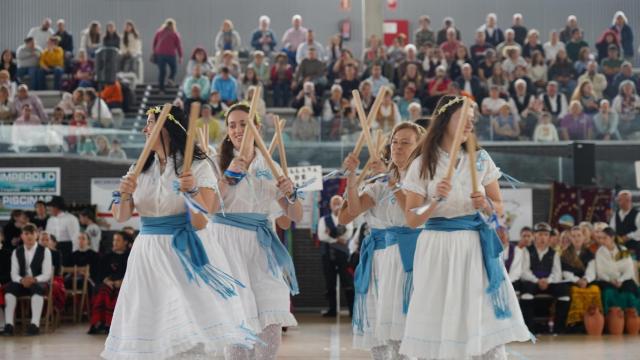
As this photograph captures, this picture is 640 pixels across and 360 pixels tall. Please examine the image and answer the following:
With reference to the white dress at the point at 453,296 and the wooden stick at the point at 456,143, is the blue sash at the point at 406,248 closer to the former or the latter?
the white dress at the point at 453,296

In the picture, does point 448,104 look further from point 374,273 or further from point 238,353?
point 238,353

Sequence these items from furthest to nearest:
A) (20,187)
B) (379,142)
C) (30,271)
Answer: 1. (20,187)
2. (30,271)
3. (379,142)

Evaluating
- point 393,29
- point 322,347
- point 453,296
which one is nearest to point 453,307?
point 453,296

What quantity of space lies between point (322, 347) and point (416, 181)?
6.70 meters

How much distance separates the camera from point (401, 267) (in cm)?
841

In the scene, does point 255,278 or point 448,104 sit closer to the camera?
point 448,104

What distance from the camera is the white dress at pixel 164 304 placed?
22.5ft

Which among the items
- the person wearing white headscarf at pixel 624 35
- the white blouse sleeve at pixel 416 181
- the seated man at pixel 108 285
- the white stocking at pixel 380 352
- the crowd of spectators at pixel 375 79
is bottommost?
the seated man at pixel 108 285

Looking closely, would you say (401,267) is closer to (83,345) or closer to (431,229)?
(431,229)

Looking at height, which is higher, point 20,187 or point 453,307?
point 20,187

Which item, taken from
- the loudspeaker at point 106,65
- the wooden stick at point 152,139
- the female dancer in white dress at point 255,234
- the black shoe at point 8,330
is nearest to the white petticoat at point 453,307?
the female dancer in white dress at point 255,234

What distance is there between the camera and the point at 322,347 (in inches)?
533

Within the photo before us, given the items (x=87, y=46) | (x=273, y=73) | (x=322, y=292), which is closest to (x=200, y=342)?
(x=322, y=292)

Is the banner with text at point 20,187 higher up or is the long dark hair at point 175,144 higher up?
the long dark hair at point 175,144
